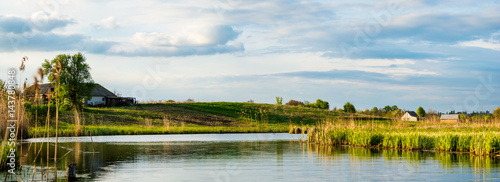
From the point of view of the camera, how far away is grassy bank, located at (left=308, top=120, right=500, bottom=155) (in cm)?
2342

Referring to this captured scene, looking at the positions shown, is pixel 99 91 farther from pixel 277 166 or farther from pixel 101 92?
pixel 277 166

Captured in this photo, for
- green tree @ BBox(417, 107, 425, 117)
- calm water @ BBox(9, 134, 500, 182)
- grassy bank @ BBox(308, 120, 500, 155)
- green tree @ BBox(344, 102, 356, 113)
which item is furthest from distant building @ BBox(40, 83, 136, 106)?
green tree @ BBox(417, 107, 425, 117)

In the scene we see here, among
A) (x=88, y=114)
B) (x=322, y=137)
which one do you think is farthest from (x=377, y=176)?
(x=88, y=114)

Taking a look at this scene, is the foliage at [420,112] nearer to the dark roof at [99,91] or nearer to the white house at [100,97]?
the white house at [100,97]

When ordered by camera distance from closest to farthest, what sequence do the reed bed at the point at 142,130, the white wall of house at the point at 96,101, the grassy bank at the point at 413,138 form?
the grassy bank at the point at 413,138, the reed bed at the point at 142,130, the white wall of house at the point at 96,101

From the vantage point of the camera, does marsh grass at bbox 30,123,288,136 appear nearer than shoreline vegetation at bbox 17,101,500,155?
No

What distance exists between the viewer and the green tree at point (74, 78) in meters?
74.0

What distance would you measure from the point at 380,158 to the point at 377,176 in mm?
6430

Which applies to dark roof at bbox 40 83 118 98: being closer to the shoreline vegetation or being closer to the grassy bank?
the shoreline vegetation

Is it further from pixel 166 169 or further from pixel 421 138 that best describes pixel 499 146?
pixel 166 169

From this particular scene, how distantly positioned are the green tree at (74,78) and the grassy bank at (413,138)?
51308 millimetres

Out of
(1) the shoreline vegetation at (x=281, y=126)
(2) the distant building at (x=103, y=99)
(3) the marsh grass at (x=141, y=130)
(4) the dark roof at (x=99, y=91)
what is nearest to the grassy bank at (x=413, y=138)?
(1) the shoreline vegetation at (x=281, y=126)

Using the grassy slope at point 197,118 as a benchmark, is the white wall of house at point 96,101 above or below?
above

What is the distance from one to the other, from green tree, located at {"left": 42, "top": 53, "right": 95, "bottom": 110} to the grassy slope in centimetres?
276
